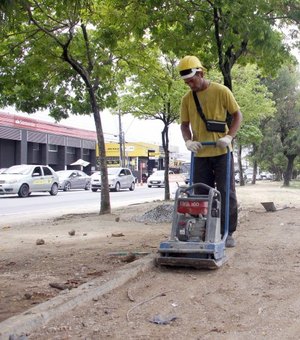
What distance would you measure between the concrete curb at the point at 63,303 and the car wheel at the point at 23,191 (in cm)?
2001

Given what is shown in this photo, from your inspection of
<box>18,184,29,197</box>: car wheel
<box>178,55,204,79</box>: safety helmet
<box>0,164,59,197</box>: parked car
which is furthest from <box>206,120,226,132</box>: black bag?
<box>18,184,29,197</box>: car wheel

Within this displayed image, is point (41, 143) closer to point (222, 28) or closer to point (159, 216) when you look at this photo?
point (159, 216)

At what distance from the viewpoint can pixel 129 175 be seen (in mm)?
34312

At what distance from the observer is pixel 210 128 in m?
5.52

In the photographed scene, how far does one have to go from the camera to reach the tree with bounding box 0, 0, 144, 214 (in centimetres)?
1069

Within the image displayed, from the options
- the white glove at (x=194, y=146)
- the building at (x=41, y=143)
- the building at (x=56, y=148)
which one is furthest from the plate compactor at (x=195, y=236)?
the building at (x=41, y=143)

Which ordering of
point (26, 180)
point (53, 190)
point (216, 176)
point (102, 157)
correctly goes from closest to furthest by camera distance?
point (216, 176)
point (102, 157)
point (26, 180)
point (53, 190)

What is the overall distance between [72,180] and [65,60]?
2161 centimetres

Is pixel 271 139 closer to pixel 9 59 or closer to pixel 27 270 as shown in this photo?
pixel 9 59

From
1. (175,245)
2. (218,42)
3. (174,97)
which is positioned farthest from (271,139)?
(175,245)

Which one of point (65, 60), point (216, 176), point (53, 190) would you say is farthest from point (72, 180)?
point (216, 176)

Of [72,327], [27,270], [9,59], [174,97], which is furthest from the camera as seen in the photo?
[174,97]

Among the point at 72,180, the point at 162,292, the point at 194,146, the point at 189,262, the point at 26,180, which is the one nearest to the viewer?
the point at 162,292

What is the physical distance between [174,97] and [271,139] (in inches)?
911
